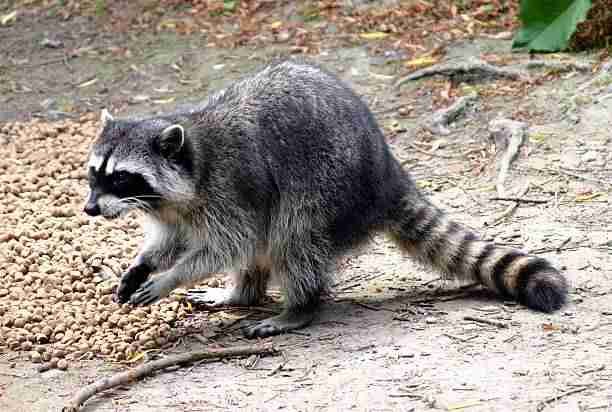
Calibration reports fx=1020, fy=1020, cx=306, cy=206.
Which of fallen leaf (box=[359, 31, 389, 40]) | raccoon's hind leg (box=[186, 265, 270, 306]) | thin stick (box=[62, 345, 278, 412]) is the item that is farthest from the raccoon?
fallen leaf (box=[359, 31, 389, 40])

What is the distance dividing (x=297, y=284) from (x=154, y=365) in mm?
912

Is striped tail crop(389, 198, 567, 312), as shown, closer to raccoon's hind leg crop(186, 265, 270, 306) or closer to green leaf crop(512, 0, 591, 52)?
raccoon's hind leg crop(186, 265, 270, 306)

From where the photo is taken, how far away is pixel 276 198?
17.2 ft

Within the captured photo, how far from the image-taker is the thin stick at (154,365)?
14.5 feet

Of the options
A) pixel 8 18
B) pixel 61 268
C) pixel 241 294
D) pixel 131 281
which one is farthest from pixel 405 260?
pixel 8 18

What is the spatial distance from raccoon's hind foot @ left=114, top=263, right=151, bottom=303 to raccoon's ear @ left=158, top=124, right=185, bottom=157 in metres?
0.62

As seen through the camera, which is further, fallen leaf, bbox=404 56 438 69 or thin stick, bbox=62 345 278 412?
fallen leaf, bbox=404 56 438 69

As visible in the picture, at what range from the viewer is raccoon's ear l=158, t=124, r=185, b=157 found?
498 centimetres

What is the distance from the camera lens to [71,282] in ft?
18.7

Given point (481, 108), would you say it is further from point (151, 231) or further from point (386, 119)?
point (151, 231)

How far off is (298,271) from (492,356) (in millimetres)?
1172

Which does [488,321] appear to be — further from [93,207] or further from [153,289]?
[93,207]

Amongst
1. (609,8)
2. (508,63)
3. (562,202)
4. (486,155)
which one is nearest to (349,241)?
(562,202)

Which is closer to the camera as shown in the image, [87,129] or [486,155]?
[486,155]
